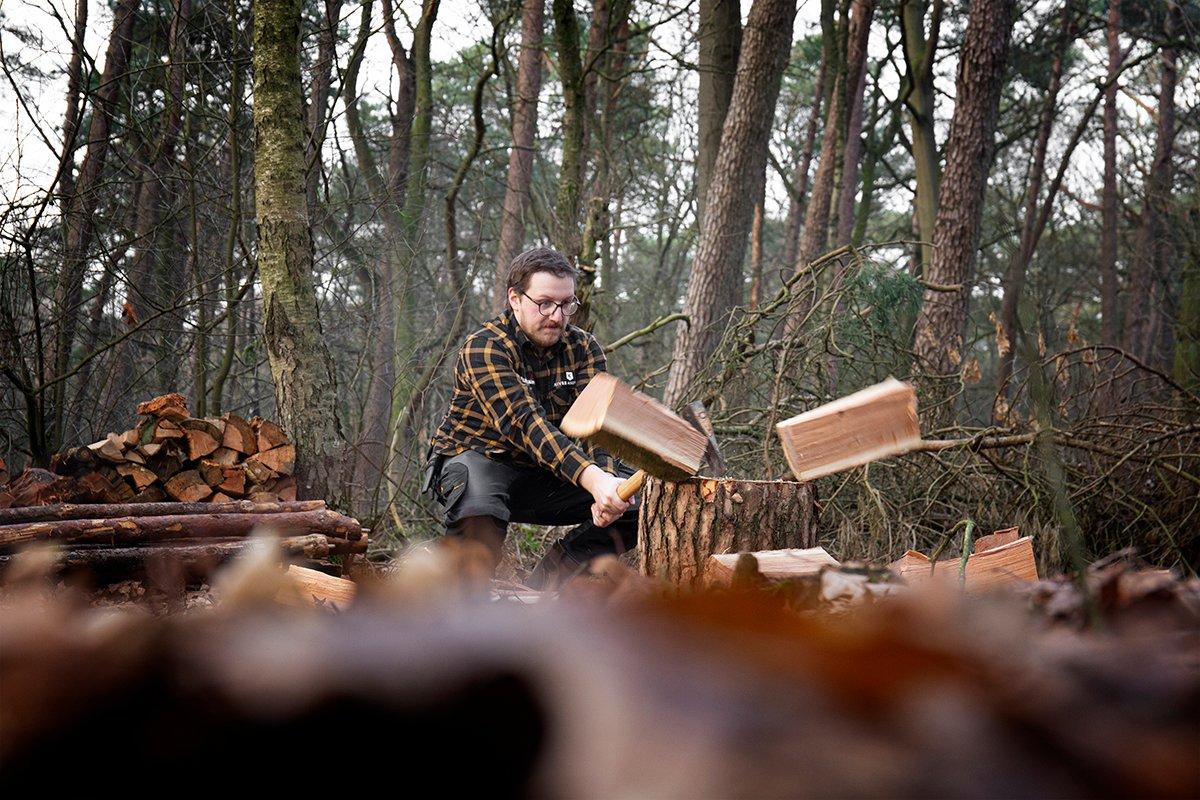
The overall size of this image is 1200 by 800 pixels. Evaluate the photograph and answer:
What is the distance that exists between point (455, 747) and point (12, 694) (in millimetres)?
194

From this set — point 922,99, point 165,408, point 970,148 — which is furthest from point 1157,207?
point 165,408

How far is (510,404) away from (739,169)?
4.03 meters

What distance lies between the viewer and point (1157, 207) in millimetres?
13445

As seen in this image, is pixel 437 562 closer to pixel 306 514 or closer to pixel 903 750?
pixel 903 750

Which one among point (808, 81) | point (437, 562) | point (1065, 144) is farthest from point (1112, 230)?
point (437, 562)

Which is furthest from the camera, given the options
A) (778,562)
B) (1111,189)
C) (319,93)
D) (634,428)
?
(1111,189)

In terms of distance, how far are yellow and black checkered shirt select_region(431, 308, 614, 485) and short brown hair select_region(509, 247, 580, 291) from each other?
0.68 ft

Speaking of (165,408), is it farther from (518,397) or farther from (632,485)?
(632,485)

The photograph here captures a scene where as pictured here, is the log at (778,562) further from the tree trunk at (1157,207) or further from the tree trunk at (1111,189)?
the tree trunk at (1111,189)

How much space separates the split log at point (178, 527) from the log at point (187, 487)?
0.56 m

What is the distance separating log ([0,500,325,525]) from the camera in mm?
4719

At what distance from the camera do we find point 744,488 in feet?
11.8

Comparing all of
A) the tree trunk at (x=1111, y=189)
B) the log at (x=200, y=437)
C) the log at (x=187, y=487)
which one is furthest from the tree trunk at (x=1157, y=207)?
the log at (x=187, y=487)

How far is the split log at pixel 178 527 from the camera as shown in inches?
182
